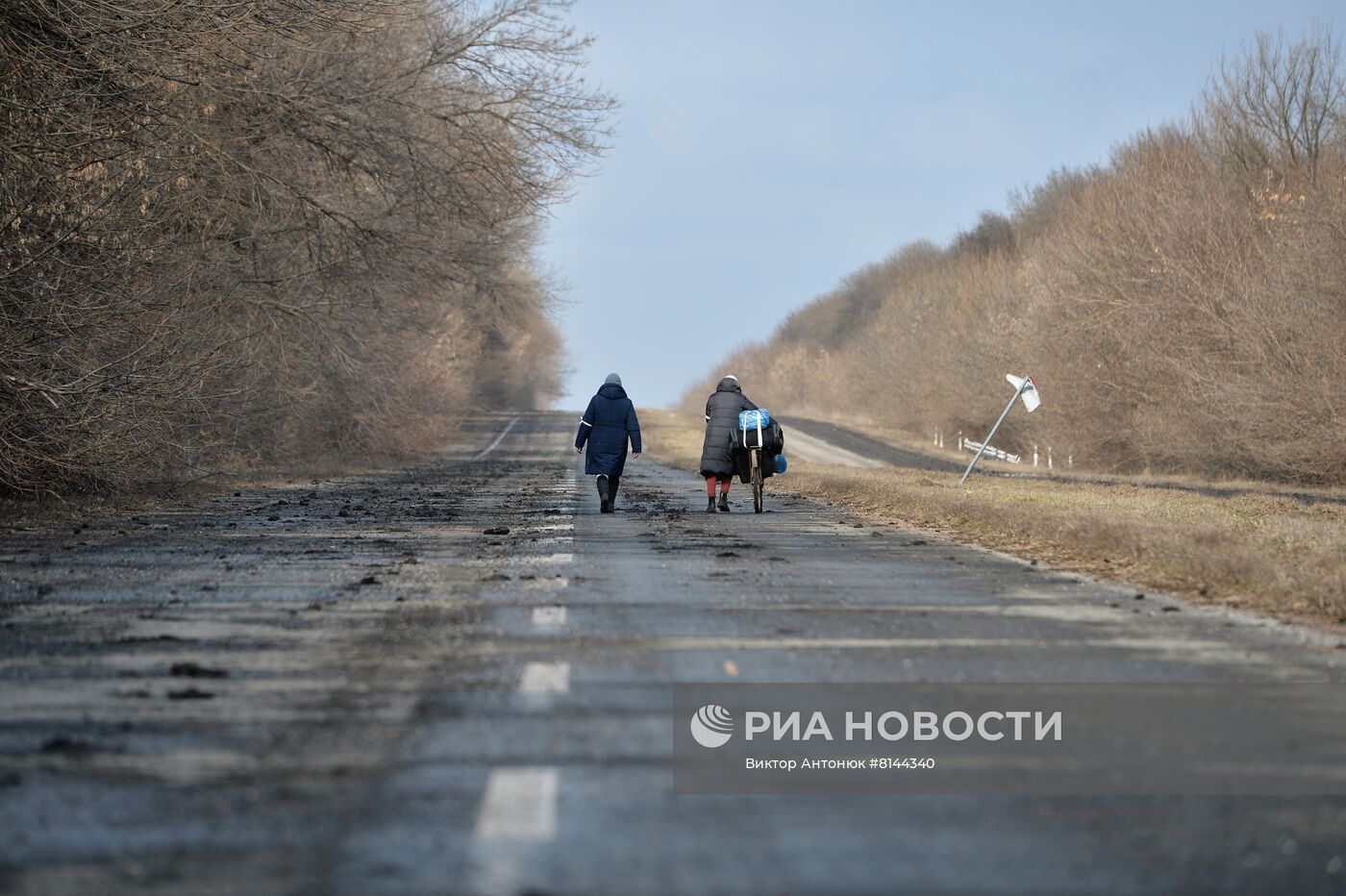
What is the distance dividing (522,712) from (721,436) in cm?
1532

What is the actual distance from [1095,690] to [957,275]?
276ft

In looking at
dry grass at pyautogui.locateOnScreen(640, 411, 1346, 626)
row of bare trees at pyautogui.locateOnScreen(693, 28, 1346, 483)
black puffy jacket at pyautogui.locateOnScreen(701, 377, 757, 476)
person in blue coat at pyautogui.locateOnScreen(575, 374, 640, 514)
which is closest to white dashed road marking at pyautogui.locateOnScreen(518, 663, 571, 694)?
dry grass at pyautogui.locateOnScreen(640, 411, 1346, 626)

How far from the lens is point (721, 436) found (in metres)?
21.5

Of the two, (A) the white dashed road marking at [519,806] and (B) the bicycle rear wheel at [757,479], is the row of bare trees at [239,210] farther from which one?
(A) the white dashed road marking at [519,806]

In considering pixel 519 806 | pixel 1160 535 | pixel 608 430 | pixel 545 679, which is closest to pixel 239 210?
pixel 608 430

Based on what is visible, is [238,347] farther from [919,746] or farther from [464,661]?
[919,746]

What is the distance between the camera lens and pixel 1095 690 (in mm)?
6992

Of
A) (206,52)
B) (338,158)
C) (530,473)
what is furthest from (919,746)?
(530,473)

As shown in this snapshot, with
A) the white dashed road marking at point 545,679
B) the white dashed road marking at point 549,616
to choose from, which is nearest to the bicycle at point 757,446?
the white dashed road marking at point 549,616

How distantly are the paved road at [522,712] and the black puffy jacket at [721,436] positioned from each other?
704cm

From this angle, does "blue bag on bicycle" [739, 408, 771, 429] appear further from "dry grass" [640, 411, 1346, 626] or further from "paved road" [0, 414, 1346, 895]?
"paved road" [0, 414, 1346, 895]

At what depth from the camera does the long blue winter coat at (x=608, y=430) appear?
2130cm

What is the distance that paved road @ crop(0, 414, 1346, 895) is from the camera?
428cm

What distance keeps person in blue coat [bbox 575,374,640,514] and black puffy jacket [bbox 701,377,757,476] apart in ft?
3.30
